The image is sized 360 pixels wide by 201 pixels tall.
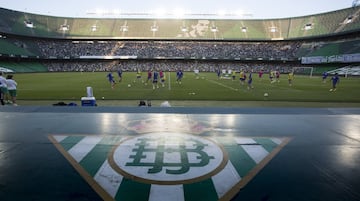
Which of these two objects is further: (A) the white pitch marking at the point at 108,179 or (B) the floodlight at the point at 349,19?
(B) the floodlight at the point at 349,19

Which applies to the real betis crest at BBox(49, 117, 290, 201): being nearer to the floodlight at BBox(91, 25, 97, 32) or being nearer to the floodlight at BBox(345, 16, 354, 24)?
the floodlight at BBox(345, 16, 354, 24)

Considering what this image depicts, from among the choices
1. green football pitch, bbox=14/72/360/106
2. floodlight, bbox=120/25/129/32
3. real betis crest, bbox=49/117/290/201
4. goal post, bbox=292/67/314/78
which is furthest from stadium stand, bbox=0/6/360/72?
real betis crest, bbox=49/117/290/201

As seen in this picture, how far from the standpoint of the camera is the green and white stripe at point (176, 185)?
2.85 m

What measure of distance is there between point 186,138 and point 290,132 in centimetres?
252

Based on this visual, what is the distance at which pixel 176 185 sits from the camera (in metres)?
3.07

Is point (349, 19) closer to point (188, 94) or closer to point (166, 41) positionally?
point (166, 41)

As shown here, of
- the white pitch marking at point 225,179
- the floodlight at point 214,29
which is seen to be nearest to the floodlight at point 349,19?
the floodlight at point 214,29

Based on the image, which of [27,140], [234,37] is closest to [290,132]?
[27,140]

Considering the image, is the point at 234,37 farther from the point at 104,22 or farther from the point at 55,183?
the point at 55,183

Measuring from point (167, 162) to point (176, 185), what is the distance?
75cm

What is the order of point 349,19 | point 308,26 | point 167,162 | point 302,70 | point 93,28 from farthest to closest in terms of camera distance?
point 93,28 < point 308,26 < point 302,70 < point 349,19 < point 167,162

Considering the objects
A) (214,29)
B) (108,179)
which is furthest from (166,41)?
(108,179)

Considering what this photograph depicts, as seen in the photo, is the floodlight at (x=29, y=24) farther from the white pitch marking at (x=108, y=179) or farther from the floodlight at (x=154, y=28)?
the white pitch marking at (x=108, y=179)

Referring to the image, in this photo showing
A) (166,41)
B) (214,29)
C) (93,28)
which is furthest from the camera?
(214,29)
